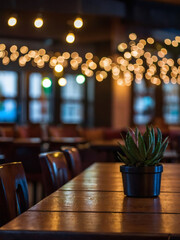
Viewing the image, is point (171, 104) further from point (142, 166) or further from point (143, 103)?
point (142, 166)

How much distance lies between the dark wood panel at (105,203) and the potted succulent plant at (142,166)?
49 millimetres

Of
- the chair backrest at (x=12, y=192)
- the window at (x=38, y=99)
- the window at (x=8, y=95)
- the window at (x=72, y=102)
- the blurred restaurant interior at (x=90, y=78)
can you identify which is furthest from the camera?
the window at (x=72, y=102)

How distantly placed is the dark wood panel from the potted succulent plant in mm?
49

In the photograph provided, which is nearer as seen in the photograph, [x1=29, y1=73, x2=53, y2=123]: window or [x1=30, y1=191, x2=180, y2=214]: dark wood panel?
[x1=30, y1=191, x2=180, y2=214]: dark wood panel

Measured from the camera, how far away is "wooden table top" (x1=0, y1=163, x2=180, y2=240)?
1.39m

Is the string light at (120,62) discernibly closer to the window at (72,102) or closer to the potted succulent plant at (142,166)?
the window at (72,102)

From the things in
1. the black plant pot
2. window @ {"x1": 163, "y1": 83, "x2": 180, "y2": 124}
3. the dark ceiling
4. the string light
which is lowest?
the black plant pot

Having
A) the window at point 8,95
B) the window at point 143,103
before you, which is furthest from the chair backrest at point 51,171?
the window at point 143,103

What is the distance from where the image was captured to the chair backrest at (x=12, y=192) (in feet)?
6.66

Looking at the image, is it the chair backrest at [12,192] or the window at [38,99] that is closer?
the chair backrest at [12,192]

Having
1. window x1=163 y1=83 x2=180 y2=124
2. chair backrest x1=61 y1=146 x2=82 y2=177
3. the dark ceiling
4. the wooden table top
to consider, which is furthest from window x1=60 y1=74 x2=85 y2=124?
the wooden table top

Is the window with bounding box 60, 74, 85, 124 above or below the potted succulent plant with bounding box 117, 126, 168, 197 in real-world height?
above

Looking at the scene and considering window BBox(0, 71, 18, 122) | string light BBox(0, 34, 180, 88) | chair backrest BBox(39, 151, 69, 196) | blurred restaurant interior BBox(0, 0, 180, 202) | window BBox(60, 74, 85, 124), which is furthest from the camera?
window BBox(60, 74, 85, 124)

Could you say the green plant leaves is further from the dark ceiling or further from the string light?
the dark ceiling
